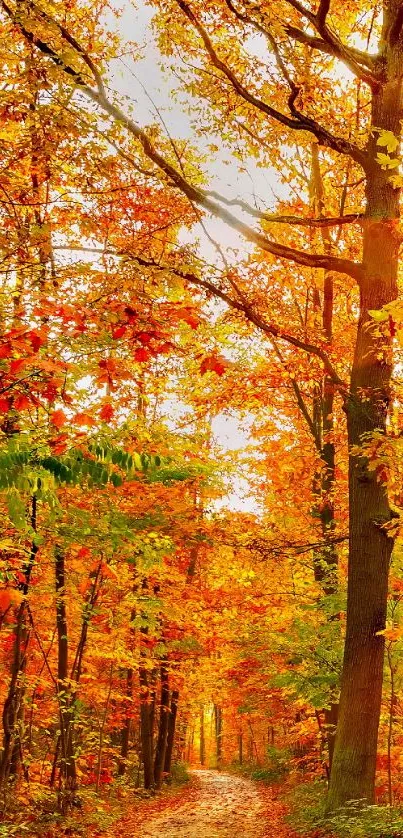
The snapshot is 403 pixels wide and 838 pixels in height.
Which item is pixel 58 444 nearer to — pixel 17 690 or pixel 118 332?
pixel 118 332

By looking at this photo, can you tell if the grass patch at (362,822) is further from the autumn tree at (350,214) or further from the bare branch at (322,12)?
the bare branch at (322,12)

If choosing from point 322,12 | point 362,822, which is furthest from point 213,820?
point 322,12

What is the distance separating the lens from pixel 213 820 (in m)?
13.1

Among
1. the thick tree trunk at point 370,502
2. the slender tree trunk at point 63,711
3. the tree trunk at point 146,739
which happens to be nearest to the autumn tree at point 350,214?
the thick tree trunk at point 370,502

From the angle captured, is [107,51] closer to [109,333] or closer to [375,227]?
[375,227]

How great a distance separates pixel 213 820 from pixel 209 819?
0.78 ft

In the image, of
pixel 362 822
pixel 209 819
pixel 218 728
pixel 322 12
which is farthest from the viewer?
pixel 218 728

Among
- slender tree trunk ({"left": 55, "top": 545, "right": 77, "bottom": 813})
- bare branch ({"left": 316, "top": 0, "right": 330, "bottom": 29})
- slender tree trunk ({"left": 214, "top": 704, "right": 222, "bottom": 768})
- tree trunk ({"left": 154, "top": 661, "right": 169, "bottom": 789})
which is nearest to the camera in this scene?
bare branch ({"left": 316, "top": 0, "right": 330, "bottom": 29})

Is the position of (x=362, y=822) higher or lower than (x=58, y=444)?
lower

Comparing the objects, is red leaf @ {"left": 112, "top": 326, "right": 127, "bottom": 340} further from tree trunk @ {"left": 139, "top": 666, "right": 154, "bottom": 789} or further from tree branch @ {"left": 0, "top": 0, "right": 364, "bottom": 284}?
tree trunk @ {"left": 139, "top": 666, "right": 154, "bottom": 789}

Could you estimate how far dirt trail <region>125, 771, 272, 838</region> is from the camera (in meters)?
11.0

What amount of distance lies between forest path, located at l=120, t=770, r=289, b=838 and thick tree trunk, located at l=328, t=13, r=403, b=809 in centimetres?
456

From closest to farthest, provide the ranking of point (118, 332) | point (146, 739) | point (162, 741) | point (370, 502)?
1. point (118, 332)
2. point (370, 502)
3. point (146, 739)
4. point (162, 741)

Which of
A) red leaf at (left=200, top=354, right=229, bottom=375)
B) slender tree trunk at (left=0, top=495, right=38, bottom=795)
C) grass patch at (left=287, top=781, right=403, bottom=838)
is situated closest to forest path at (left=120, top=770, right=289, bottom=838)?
slender tree trunk at (left=0, top=495, right=38, bottom=795)
